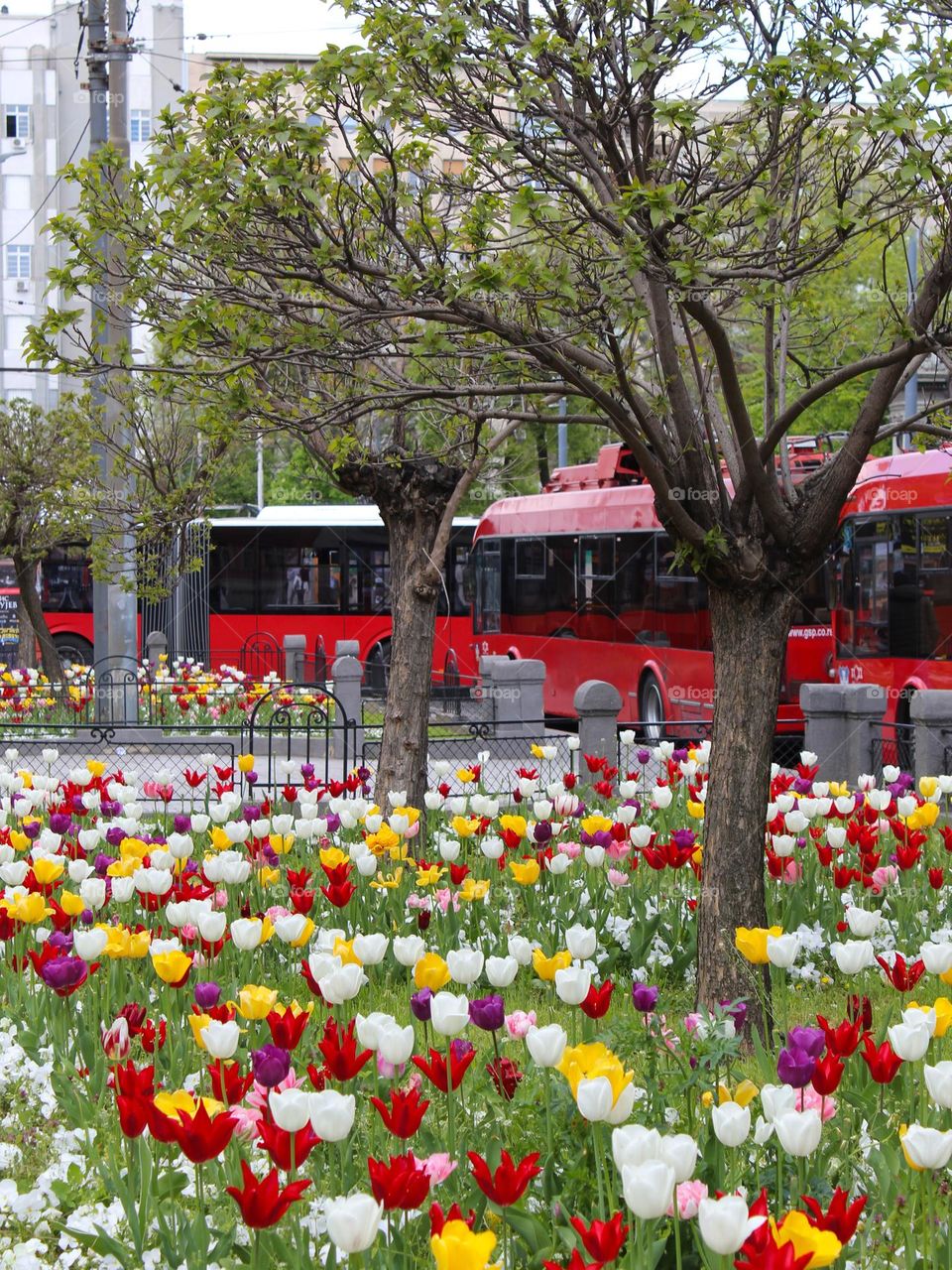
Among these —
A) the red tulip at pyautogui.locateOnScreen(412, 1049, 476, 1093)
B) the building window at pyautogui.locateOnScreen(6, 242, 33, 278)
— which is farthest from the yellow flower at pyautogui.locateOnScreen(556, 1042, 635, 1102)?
the building window at pyautogui.locateOnScreen(6, 242, 33, 278)

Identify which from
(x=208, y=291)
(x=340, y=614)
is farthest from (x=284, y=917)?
(x=340, y=614)

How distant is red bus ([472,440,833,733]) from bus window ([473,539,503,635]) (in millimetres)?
16

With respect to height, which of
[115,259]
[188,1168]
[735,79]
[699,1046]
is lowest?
[188,1168]

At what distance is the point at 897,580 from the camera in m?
17.0

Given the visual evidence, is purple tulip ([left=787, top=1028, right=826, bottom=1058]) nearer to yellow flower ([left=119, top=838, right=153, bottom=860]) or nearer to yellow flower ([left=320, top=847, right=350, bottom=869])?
yellow flower ([left=320, top=847, right=350, bottom=869])

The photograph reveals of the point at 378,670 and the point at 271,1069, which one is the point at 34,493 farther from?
the point at 271,1069

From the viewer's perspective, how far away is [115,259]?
6.91 m

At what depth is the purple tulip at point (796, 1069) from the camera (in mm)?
3473

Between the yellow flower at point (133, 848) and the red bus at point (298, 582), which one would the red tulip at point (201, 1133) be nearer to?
the yellow flower at point (133, 848)

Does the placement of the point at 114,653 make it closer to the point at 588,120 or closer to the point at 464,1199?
the point at 588,120

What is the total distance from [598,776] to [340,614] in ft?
62.3

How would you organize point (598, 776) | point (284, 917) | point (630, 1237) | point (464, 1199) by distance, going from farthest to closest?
point (598, 776), point (284, 917), point (464, 1199), point (630, 1237)

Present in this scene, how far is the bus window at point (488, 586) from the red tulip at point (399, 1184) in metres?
Answer: 22.9

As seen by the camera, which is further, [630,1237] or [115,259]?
[115,259]
